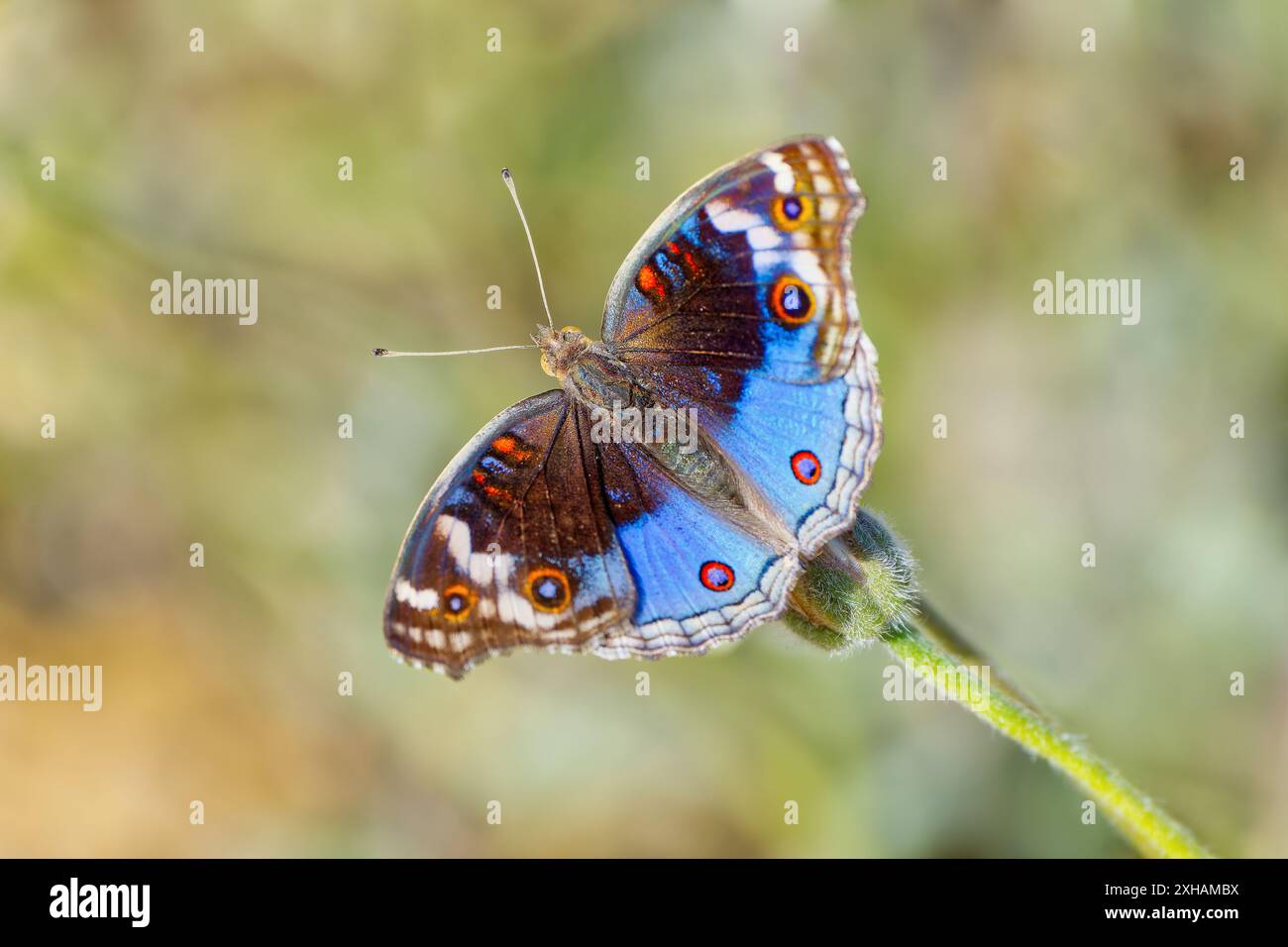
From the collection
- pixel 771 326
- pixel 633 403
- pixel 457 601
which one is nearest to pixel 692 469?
pixel 633 403

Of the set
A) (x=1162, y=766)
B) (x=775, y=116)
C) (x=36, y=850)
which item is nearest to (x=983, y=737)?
(x=1162, y=766)

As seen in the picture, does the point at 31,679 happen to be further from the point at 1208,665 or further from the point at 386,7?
the point at 1208,665

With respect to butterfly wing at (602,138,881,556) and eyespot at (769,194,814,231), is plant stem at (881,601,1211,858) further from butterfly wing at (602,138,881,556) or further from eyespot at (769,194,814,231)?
eyespot at (769,194,814,231)

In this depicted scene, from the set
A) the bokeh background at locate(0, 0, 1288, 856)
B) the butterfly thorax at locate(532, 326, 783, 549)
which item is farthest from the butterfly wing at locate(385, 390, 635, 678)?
the bokeh background at locate(0, 0, 1288, 856)

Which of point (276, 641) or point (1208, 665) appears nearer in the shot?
point (1208, 665)

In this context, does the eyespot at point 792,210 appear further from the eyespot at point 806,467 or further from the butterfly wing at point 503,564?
the butterfly wing at point 503,564

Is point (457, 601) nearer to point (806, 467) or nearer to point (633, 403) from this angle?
point (633, 403)

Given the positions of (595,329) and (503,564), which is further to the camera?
(595,329)
